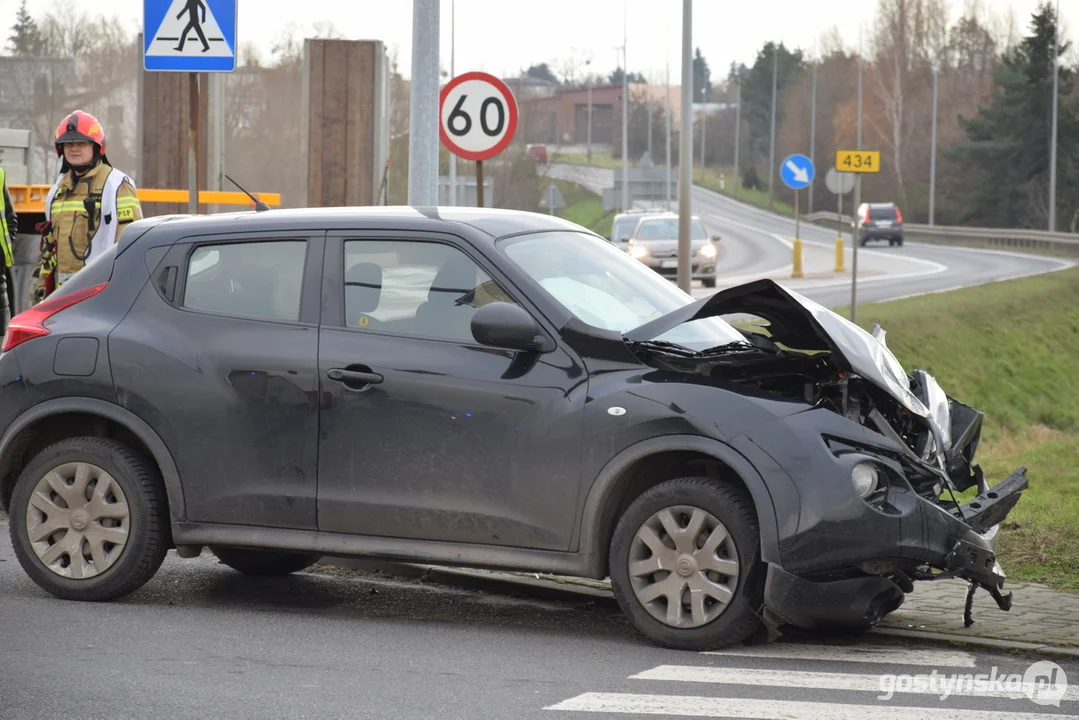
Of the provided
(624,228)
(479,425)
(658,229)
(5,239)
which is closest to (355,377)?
(479,425)

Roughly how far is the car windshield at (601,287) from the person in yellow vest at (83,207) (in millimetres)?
3422

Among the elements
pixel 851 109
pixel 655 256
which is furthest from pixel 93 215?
pixel 851 109

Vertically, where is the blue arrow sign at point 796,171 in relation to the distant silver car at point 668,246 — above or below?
above

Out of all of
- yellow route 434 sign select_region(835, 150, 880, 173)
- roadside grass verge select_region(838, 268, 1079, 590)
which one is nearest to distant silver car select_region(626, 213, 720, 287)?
roadside grass verge select_region(838, 268, 1079, 590)

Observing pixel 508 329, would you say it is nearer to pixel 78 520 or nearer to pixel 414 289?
pixel 414 289

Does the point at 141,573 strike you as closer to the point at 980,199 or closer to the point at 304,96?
the point at 304,96

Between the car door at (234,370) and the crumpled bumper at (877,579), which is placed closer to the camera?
the crumpled bumper at (877,579)

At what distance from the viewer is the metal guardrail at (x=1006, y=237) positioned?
191 feet

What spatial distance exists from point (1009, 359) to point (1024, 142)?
55.5 m

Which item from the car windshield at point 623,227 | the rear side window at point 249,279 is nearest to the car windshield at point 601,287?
the rear side window at point 249,279

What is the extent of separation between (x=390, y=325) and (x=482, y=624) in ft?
4.30

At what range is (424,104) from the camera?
10.8 m

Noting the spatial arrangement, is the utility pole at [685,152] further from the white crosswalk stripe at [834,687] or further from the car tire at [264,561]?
the white crosswalk stripe at [834,687]

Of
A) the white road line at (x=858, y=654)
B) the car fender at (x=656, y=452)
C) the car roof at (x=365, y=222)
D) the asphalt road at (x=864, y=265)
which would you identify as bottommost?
the asphalt road at (x=864, y=265)
